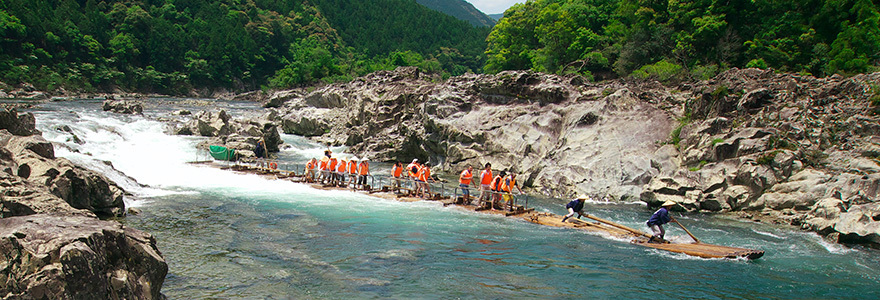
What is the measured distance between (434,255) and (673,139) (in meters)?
18.1

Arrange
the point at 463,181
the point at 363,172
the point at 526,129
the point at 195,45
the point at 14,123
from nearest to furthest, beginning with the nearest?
the point at 14,123 < the point at 463,181 < the point at 363,172 < the point at 526,129 < the point at 195,45

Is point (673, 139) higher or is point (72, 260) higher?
point (673, 139)

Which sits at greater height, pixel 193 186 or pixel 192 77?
pixel 192 77

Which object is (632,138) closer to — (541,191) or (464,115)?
(541,191)

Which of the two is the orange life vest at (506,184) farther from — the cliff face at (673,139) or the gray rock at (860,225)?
the gray rock at (860,225)

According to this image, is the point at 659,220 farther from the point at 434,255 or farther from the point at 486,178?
the point at 434,255

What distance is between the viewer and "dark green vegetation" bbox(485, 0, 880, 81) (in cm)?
3356

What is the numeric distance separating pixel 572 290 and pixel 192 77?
10130 centimetres

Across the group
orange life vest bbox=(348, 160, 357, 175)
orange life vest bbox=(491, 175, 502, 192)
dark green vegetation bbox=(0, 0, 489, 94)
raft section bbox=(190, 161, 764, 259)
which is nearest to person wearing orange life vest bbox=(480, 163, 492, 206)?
orange life vest bbox=(491, 175, 502, 192)

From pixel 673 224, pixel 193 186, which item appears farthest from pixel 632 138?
pixel 193 186

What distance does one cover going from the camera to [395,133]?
39.5m

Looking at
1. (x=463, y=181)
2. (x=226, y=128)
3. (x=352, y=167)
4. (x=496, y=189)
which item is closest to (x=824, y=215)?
(x=496, y=189)

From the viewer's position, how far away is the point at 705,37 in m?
41.2

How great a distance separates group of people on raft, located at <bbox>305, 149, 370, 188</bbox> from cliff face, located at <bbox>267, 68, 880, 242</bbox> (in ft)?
28.6
